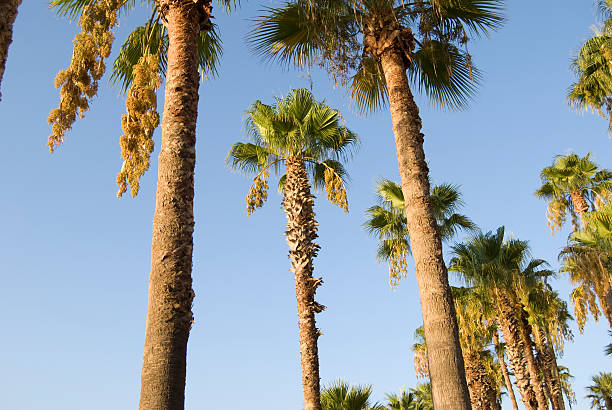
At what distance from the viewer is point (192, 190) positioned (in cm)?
530

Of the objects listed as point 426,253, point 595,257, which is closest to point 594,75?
point 595,257

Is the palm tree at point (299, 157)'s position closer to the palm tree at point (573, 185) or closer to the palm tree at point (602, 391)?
the palm tree at point (573, 185)

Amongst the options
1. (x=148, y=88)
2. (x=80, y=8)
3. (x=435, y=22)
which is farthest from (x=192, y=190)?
(x=435, y=22)

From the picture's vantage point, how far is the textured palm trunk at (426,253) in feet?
20.0

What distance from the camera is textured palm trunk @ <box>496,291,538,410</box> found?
1866cm

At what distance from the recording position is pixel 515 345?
738 inches

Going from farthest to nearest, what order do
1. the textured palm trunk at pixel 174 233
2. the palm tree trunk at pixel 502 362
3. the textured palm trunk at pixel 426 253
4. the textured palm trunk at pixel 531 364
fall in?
the palm tree trunk at pixel 502 362
the textured palm trunk at pixel 531 364
the textured palm trunk at pixel 426 253
the textured palm trunk at pixel 174 233

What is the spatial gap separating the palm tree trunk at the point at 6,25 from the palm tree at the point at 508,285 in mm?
17814

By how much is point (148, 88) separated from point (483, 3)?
20.4 ft

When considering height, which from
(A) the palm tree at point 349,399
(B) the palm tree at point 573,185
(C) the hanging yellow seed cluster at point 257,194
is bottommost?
(A) the palm tree at point 349,399

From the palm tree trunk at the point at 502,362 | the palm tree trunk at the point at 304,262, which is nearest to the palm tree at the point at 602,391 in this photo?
the palm tree trunk at the point at 502,362

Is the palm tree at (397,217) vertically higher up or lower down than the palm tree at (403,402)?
higher up

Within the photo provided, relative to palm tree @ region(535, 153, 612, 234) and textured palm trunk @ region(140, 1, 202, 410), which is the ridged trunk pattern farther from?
textured palm trunk @ region(140, 1, 202, 410)

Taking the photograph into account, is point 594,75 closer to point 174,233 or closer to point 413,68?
point 413,68
